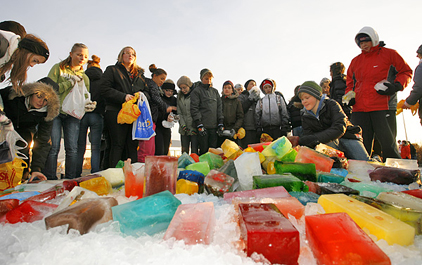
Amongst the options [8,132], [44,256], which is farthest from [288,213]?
[8,132]

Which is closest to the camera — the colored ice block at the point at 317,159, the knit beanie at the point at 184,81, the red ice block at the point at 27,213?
the red ice block at the point at 27,213

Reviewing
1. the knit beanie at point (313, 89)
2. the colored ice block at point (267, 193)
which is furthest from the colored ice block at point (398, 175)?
the knit beanie at point (313, 89)

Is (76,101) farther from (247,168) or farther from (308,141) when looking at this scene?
(308,141)

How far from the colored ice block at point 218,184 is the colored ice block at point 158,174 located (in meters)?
0.19

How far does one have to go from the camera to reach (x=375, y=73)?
2564mm

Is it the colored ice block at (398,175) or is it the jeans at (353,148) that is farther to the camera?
the jeans at (353,148)

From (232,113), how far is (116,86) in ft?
6.89

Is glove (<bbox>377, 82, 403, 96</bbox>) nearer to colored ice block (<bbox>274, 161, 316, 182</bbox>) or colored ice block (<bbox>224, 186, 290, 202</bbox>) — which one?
colored ice block (<bbox>274, 161, 316, 182</bbox>)

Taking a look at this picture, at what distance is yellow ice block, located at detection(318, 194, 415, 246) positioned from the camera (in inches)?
22.6

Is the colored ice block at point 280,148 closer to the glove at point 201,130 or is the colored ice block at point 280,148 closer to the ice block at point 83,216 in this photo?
the ice block at point 83,216

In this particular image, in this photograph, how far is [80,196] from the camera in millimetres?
956

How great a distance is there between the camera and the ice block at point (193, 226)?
1.90 ft

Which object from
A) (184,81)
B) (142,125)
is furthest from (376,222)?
(184,81)

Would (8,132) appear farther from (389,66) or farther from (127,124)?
(389,66)
